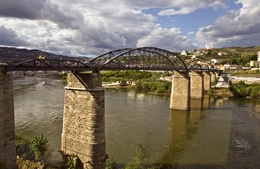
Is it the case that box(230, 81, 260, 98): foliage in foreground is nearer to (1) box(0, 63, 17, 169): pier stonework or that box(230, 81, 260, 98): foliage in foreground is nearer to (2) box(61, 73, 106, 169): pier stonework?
(2) box(61, 73, 106, 169): pier stonework

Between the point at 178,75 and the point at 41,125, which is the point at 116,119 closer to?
the point at 41,125

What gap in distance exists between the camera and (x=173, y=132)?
21.1 meters

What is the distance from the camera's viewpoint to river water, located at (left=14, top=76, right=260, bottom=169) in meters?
15.2

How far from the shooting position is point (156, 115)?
27219mm

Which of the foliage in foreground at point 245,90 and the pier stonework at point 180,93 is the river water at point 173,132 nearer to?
the pier stonework at point 180,93

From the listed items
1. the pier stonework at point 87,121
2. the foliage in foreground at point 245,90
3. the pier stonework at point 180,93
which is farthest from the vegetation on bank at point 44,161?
the foliage in foreground at point 245,90

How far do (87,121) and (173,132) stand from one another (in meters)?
10.1

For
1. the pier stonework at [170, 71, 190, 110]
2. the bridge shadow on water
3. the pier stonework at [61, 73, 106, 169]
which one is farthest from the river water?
the pier stonework at [61, 73, 106, 169]

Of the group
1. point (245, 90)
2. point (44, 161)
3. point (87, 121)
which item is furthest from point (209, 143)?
point (245, 90)

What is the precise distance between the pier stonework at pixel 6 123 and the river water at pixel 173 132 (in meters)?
5.46

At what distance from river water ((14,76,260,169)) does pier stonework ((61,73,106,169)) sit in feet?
6.20

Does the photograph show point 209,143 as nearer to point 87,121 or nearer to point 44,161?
point 87,121

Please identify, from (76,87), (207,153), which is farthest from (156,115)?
(76,87)

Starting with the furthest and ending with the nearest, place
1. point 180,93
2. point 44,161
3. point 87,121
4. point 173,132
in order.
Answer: point 180,93 → point 173,132 → point 44,161 → point 87,121
